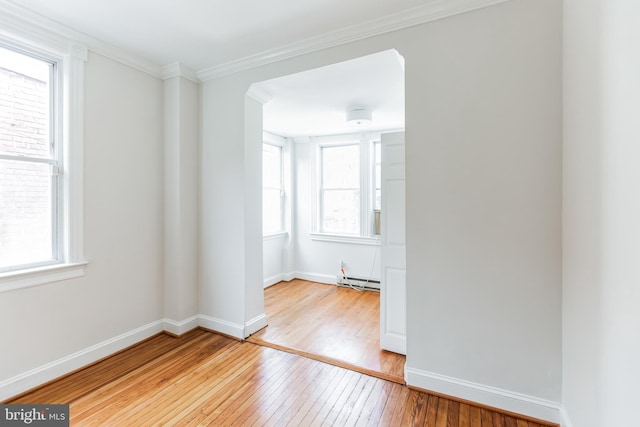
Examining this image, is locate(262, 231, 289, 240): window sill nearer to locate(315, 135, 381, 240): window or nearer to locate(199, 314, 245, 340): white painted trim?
locate(315, 135, 381, 240): window

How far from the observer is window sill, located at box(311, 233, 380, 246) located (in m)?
4.62

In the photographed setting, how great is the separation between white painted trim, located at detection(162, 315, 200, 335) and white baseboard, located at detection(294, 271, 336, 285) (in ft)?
7.47

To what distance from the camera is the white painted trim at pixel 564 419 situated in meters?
1.61

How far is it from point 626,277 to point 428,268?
107 centimetres

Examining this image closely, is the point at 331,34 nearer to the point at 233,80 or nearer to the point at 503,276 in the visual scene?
the point at 233,80

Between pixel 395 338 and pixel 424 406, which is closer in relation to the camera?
pixel 424 406

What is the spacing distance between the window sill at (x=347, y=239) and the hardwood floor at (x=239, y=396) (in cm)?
244

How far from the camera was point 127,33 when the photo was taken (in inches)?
92.4

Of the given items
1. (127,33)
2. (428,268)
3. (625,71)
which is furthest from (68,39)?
(625,71)

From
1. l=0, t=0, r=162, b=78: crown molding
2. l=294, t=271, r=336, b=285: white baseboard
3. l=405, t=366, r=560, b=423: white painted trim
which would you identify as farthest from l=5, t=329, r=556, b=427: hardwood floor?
l=0, t=0, r=162, b=78: crown molding

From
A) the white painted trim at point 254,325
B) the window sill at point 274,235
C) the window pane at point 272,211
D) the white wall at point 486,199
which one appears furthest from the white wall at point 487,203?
the window pane at point 272,211

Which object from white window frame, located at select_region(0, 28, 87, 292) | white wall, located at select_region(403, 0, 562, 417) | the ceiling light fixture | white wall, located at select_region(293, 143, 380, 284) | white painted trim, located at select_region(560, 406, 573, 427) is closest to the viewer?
white painted trim, located at select_region(560, 406, 573, 427)

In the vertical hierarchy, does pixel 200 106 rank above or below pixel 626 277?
above

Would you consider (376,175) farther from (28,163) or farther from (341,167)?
(28,163)
